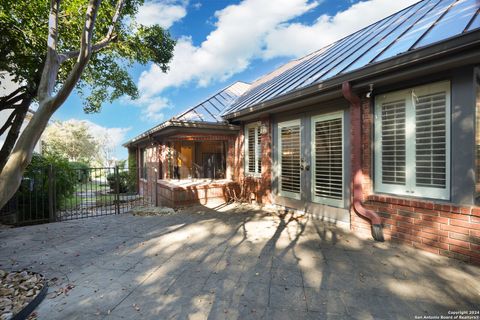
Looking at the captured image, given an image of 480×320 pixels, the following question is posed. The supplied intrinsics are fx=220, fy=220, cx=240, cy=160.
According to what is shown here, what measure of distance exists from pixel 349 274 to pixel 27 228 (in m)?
6.78

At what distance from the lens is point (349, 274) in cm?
286

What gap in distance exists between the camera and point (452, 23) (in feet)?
11.4

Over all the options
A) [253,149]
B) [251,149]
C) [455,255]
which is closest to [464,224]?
[455,255]

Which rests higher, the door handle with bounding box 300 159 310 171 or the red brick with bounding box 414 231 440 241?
the door handle with bounding box 300 159 310 171

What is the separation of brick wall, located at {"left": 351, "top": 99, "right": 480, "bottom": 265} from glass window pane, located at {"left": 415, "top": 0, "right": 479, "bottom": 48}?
1267 millimetres

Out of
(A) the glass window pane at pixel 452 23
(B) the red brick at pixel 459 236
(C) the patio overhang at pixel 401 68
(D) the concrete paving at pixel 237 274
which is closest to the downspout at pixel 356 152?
(C) the patio overhang at pixel 401 68

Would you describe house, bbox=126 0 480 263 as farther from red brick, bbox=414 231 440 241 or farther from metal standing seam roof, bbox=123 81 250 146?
metal standing seam roof, bbox=123 81 250 146

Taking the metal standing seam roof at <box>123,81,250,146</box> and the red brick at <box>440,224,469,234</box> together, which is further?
the metal standing seam roof at <box>123,81,250,146</box>

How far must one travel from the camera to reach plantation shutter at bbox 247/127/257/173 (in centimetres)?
745

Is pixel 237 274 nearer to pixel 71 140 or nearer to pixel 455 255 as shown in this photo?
pixel 455 255

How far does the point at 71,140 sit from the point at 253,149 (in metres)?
32.7

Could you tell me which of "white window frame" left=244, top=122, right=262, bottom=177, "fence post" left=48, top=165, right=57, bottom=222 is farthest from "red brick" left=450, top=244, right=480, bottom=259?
"fence post" left=48, top=165, right=57, bottom=222

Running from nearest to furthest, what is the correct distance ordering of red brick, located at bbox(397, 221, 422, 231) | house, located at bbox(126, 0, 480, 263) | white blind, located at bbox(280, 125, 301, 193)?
house, located at bbox(126, 0, 480, 263) → red brick, located at bbox(397, 221, 422, 231) → white blind, located at bbox(280, 125, 301, 193)

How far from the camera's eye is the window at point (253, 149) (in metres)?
7.24
